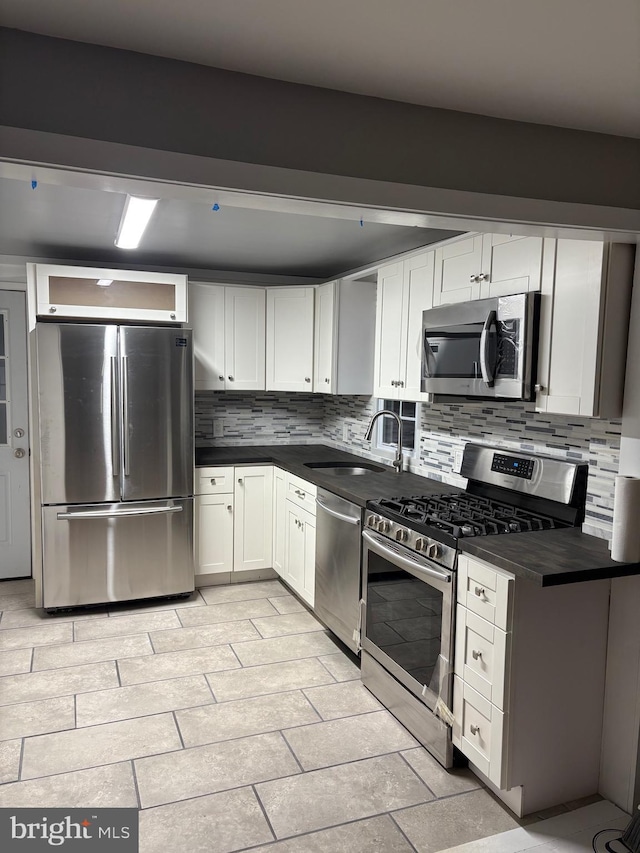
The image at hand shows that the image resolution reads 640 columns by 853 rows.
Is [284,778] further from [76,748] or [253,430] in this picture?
[253,430]

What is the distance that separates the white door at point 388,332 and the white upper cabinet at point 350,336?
43 cm

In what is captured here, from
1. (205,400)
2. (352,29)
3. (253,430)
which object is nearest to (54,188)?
(352,29)

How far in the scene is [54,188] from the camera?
2.87 m

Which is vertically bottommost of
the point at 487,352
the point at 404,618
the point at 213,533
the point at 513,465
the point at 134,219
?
the point at 213,533

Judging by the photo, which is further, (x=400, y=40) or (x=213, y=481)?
(x=213, y=481)

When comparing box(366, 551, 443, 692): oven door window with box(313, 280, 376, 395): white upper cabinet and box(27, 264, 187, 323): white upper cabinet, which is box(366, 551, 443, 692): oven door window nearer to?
box(313, 280, 376, 395): white upper cabinet

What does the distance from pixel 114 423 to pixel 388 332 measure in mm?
1800

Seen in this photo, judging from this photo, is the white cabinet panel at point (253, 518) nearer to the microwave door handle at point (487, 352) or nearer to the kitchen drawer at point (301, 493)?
the kitchen drawer at point (301, 493)

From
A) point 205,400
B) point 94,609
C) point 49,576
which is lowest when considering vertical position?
point 94,609

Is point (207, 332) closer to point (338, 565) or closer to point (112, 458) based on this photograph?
point (112, 458)

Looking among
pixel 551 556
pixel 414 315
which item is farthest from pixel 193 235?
pixel 551 556

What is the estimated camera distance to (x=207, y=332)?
4.64 meters

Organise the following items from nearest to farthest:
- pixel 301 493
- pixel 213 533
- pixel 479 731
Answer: pixel 479 731, pixel 301 493, pixel 213 533

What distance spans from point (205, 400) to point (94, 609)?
5.80 feet
